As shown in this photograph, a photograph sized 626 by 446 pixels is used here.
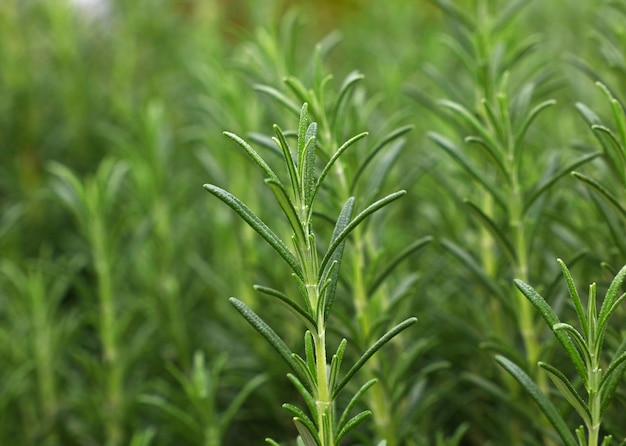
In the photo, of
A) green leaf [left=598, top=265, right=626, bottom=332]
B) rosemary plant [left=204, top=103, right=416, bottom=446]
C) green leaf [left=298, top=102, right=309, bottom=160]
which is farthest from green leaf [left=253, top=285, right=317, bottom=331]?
green leaf [left=598, top=265, right=626, bottom=332]

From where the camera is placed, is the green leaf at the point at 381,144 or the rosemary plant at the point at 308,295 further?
the green leaf at the point at 381,144

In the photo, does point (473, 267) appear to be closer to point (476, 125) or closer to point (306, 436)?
point (476, 125)

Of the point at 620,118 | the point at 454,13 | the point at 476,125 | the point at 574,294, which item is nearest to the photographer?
the point at 574,294

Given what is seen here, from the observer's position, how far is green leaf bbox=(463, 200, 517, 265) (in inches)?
31.3

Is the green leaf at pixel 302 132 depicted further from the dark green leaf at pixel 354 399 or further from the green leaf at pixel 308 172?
the dark green leaf at pixel 354 399

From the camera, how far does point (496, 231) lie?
81 cm

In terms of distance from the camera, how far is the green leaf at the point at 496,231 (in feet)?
2.61

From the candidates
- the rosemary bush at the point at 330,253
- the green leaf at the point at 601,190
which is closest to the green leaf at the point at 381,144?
the rosemary bush at the point at 330,253

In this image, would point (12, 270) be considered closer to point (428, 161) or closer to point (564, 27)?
point (428, 161)

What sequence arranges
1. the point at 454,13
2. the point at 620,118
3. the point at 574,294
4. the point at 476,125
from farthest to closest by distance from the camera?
the point at 454,13
the point at 476,125
the point at 620,118
the point at 574,294

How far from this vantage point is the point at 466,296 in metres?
1.01

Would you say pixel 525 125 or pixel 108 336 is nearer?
pixel 525 125

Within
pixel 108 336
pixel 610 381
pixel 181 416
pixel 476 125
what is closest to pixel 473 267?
pixel 476 125

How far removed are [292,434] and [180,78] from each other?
1.23 meters
